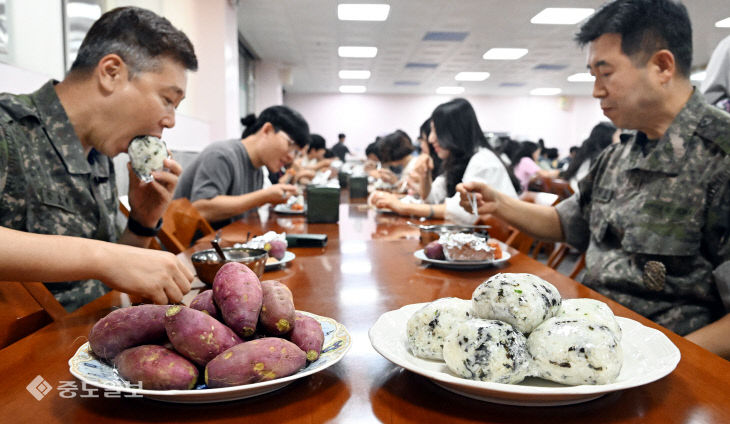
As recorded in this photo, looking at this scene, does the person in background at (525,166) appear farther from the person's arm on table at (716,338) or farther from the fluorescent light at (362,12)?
the person's arm on table at (716,338)

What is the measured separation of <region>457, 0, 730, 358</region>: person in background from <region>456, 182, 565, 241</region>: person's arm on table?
0.94 feet

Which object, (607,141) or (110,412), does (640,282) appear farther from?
(607,141)

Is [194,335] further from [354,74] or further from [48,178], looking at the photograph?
[354,74]

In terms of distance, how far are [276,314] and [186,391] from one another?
128 mm

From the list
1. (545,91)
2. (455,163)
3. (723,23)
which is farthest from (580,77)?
(455,163)

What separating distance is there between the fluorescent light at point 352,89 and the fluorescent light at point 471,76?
10.5ft

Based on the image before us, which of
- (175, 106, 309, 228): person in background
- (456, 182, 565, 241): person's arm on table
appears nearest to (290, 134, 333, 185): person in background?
(175, 106, 309, 228): person in background

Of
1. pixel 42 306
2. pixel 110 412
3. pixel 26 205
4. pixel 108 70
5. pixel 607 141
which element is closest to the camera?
pixel 110 412

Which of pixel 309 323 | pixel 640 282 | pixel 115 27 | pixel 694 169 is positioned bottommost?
pixel 640 282

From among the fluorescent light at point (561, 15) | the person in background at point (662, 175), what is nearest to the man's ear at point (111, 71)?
the person in background at point (662, 175)

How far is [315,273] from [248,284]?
0.64m

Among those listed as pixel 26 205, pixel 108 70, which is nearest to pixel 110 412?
pixel 26 205

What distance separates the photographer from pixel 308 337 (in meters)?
0.57

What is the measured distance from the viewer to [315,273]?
120cm
